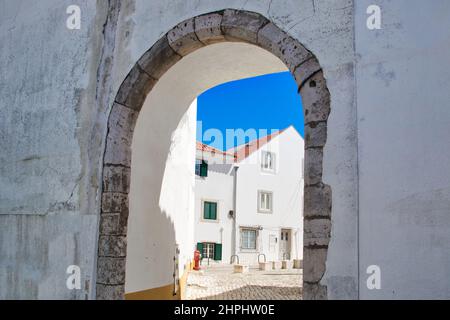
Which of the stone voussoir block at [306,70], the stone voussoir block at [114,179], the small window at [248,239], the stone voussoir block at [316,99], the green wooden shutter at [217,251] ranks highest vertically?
the stone voussoir block at [306,70]

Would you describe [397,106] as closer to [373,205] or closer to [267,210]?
[373,205]

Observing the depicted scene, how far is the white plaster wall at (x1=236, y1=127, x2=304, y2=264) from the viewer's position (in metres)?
20.5

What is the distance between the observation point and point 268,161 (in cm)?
2164

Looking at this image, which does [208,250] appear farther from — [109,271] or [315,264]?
[315,264]

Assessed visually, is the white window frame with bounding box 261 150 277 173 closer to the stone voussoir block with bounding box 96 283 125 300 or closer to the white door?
the white door

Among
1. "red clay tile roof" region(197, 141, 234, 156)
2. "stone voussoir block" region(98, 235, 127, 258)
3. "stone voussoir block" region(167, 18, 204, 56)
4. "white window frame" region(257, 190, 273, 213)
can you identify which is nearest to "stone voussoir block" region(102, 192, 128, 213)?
"stone voussoir block" region(98, 235, 127, 258)

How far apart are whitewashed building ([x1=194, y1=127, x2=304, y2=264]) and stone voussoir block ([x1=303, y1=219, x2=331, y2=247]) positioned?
15427mm

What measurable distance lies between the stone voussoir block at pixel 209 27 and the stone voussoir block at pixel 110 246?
1959 millimetres

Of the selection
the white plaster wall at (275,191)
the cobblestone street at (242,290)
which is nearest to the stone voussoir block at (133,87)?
the cobblestone street at (242,290)

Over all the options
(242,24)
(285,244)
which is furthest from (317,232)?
(285,244)

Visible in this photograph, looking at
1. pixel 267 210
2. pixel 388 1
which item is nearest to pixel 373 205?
pixel 388 1

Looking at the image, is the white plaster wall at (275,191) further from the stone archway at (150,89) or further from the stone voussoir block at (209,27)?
the stone voussoir block at (209,27)

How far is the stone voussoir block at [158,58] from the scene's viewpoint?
4.57 m
